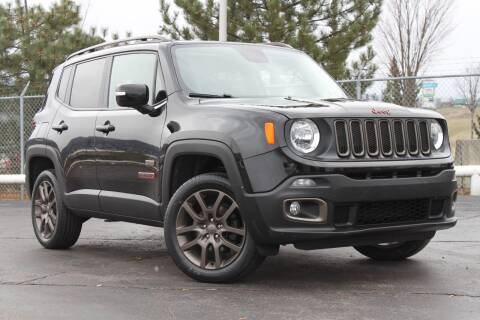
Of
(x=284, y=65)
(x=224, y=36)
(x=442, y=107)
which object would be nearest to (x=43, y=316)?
(x=284, y=65)

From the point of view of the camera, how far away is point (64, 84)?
7883 mm

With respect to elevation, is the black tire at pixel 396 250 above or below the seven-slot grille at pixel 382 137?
below

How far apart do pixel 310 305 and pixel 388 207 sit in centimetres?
96

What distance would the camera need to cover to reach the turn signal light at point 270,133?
5250 millimetres

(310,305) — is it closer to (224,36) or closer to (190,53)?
(190,53)

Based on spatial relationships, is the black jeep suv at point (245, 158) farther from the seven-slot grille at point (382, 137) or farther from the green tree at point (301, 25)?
the green tree at point (301, 25)

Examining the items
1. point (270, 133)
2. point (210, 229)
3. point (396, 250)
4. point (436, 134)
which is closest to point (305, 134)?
point (270, 133)

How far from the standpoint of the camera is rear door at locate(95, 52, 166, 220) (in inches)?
245

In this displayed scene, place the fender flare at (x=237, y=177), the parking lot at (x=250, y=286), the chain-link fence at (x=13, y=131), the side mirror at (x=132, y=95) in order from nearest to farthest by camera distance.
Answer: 1. the parking lot at (x=250, y=286)
2. the fender flare at (x=237, y=177)
3. the side mirror at (x=132, y=95)
4. the chain-link fence at (x=13, y=131)

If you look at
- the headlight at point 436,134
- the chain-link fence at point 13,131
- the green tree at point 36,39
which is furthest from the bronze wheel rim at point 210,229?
the green tree at point 36,39

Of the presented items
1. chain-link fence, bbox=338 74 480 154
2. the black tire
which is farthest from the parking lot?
chain-link fence, bbox=338 74 480 154

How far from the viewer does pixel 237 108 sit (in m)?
5.55

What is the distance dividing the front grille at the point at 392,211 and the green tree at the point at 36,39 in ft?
49.5

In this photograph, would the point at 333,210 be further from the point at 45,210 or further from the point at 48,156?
the point at 45,210
